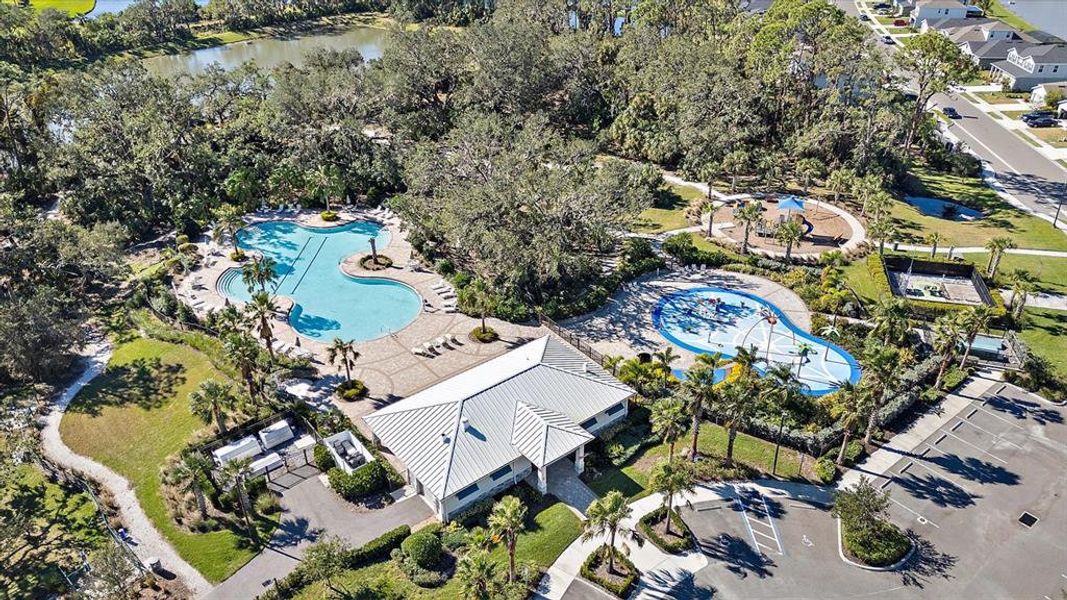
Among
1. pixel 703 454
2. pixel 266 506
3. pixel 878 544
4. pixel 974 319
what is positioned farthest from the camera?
pixel 974 319

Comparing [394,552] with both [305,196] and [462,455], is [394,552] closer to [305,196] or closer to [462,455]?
[462,455]

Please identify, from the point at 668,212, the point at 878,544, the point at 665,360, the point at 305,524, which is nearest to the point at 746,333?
the point at 665,360

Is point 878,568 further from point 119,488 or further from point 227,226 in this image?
point 227,226

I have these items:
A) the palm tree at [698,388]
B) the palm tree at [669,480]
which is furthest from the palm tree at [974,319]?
the palm tree at [669,480]

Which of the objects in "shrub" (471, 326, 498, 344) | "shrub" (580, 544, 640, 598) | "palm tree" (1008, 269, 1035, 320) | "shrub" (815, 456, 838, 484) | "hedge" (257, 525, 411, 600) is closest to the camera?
"shrub" (580, 544, 640, 598)

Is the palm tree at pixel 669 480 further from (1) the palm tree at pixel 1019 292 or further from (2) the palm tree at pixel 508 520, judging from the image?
(1) the palm tree at pixel 1019 292

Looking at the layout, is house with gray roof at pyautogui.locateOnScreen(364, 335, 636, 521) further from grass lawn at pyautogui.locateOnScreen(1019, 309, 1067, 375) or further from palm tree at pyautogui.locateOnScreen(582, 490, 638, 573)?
grass lawn at pyautogui.locateOnScreen(1019, 309, 1067, 375)

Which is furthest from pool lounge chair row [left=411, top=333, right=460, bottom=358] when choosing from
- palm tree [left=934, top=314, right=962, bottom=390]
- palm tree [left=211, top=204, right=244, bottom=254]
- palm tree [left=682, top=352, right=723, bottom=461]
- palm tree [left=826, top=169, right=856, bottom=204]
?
palm tree [left=826, top=169, right=856, bottom=204]
